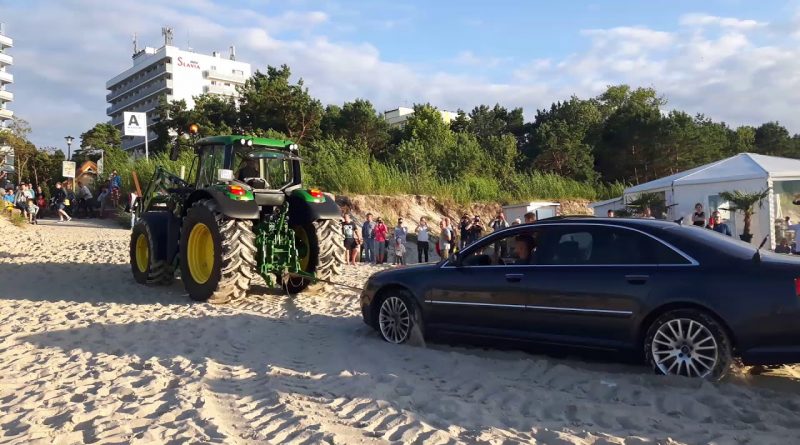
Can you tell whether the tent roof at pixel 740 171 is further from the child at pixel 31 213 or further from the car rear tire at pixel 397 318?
the child at pixel 31 213

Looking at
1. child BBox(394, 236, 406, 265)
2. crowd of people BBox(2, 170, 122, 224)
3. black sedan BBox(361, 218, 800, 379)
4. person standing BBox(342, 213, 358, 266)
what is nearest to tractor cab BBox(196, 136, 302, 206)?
black sedan BBox(361, 218, 800, 379)

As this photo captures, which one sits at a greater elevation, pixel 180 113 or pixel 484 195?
pixel 180 113

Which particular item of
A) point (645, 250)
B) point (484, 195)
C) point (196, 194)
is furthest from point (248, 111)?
point (645, 250)

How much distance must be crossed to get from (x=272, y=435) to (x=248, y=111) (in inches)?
1448

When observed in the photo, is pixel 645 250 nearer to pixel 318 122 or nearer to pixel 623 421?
pixel 623 421

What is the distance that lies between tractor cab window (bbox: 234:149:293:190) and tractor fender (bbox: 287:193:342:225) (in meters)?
0.39

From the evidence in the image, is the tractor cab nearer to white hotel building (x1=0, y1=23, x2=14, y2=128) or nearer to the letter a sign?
the letter a sign

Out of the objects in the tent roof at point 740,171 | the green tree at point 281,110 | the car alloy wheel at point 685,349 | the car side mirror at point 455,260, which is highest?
Answer: the green tree at point 281,110

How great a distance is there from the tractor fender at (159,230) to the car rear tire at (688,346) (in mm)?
8594

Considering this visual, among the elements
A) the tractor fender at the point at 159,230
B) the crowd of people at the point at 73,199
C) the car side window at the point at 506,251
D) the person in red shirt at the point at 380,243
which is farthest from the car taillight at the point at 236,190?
the crowd of people at the point at 73,199

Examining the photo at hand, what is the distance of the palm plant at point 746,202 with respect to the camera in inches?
687

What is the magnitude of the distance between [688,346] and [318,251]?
21.1 feet

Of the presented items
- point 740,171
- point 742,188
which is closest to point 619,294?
point 742,188

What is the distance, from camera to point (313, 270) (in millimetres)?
10570
